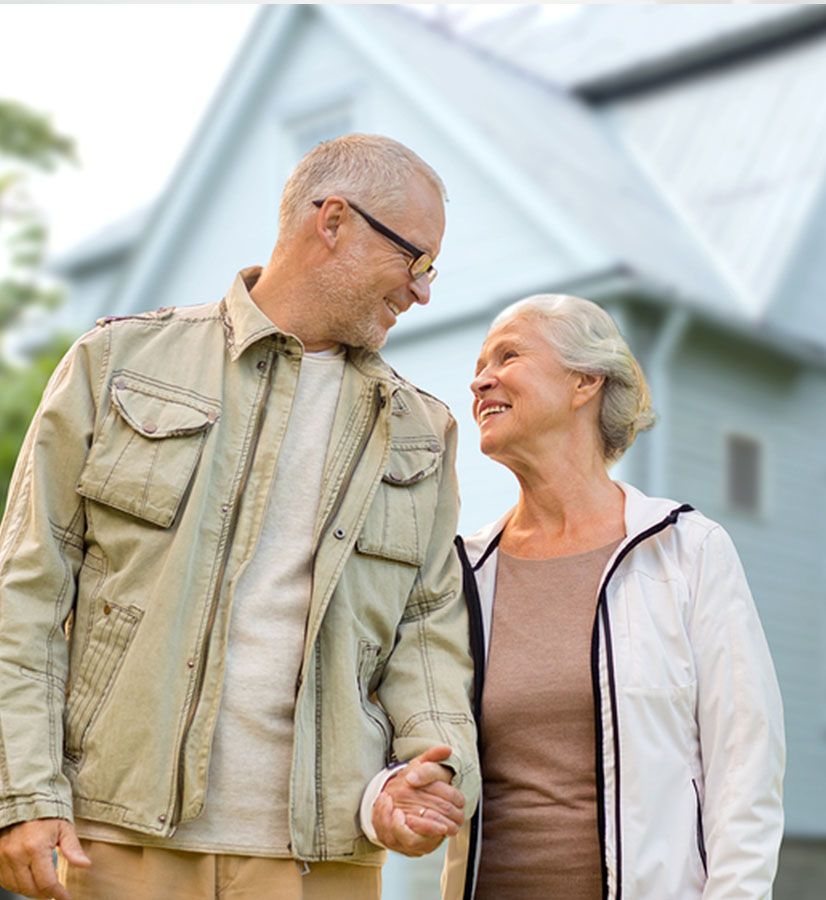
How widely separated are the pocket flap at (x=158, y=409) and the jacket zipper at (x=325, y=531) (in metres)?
0.22

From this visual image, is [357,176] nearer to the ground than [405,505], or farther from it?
farther from it

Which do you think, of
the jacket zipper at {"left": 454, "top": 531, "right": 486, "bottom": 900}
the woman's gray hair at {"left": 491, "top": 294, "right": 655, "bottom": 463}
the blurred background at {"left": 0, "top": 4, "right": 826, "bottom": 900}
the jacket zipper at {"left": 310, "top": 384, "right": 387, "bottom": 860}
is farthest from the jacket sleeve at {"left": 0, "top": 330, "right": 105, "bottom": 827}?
the blurred background at {"left": 0, "top": 4, "right": 826, "bottom": 900}

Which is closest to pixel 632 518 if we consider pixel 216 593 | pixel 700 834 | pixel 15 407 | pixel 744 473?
pixel 700 834

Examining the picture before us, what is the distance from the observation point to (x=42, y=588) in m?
2.02

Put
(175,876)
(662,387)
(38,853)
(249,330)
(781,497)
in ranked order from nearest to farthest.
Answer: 1. (38,853)
2. (175,876)
3. (249,330)
4. (662,387)
5. (781,497)

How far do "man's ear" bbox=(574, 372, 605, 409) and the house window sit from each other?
546 cm

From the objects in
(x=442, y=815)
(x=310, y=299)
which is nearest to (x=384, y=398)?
(x=310, y=299)

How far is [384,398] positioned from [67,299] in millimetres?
8381

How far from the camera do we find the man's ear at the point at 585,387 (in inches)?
105

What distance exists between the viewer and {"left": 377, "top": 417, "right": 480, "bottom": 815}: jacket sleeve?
216 centimetres

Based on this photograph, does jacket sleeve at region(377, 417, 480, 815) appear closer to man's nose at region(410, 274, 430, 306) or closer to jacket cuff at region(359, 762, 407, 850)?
jacket cuff at region(359, 762, 407, 850)

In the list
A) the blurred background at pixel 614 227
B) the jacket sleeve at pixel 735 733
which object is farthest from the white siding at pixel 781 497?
the jacket sleeve at pixel 735 733

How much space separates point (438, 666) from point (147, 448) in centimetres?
55

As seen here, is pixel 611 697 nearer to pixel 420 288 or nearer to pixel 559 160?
pixel 420 288
